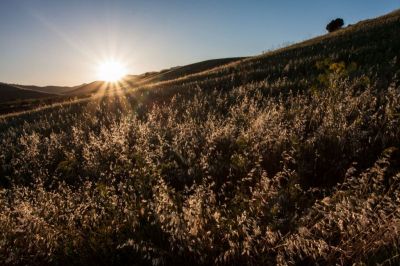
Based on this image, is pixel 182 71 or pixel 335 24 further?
pixel 335 24

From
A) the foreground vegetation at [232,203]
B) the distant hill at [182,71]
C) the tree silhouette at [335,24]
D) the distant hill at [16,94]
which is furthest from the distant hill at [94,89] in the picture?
the tree silhouette at [335,24]

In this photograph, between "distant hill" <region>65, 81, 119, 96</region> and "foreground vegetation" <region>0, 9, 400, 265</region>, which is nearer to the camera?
"foreground vegetation" <region>0, 9, 400, 265</region>

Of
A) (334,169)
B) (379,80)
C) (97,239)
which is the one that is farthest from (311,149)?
(379,80)

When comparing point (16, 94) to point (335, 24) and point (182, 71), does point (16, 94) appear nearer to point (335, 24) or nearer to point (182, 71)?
point (182, 71)

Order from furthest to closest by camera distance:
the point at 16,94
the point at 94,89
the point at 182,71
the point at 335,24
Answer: the point at 16,94, the point at 94,89, the point at 335,24, the point at 182,71

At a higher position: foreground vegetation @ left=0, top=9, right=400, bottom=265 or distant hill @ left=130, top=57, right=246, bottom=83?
foreground vegetation @ left=0, top=9, right=400, bottom=265

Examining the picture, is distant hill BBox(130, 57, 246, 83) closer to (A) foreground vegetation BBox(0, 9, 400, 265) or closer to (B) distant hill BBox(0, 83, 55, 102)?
(A) foreground vegetation BBox(0, 9, 400, 265)

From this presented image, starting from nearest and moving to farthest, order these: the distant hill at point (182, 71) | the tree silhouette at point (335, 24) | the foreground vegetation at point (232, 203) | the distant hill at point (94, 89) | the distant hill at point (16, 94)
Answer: the foreground vegetation at point (232, 203), the distant hill at point (94, 89), the distant hill at point (182, 71), the tree silhouette at point (335, 24), the distant hill at point (16, 94)

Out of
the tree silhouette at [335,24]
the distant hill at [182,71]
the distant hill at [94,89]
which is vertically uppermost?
the tree silhouette at [335,24]

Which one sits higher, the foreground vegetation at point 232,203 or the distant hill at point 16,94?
the foreground vegetation at point 232,203

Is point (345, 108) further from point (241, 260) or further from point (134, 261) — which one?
point (134, 261)

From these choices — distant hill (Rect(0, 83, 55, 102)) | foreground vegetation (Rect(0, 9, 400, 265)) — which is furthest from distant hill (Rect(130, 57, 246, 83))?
distant hill (Rect(0, 83, 55, 102))

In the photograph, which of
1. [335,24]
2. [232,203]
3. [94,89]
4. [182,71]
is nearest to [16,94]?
[94,89]

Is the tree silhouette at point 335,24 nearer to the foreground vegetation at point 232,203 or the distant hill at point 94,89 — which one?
the distant hill at point 94,89
